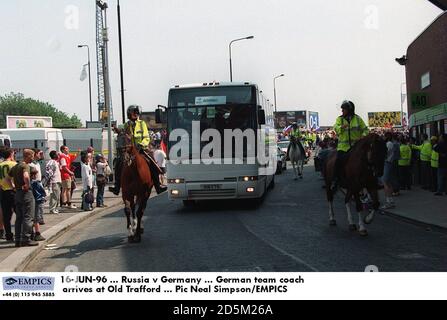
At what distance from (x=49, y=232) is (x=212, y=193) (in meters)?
4.30

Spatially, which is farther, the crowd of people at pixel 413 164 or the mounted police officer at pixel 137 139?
the crowd of people at pixel 413 164

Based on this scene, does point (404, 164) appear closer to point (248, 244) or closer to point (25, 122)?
point (248, 244)

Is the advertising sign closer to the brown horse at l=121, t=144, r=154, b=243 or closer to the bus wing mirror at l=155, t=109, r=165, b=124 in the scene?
the bus wing mirror at l=155, t=109, r=165, b=124

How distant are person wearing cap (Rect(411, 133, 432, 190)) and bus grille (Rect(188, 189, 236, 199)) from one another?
26.0 feet

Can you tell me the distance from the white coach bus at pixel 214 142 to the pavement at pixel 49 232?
278cm

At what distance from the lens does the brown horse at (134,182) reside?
10.4 m

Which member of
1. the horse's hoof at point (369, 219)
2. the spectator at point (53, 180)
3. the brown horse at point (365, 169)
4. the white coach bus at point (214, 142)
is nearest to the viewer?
the brown horse at point (365, 169)

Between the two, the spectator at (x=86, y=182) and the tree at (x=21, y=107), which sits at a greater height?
the tree at (x=21, y=107)

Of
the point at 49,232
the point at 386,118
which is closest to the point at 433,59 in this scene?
the point at 49,232

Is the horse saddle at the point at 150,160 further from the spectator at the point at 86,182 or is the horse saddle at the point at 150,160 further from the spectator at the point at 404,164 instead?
the spectator at the point at 404,164

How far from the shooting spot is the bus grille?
1474 cm

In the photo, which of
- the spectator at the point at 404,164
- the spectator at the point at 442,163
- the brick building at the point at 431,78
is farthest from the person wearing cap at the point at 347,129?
the brick building at the point at 431,78

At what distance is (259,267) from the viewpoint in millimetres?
7598
